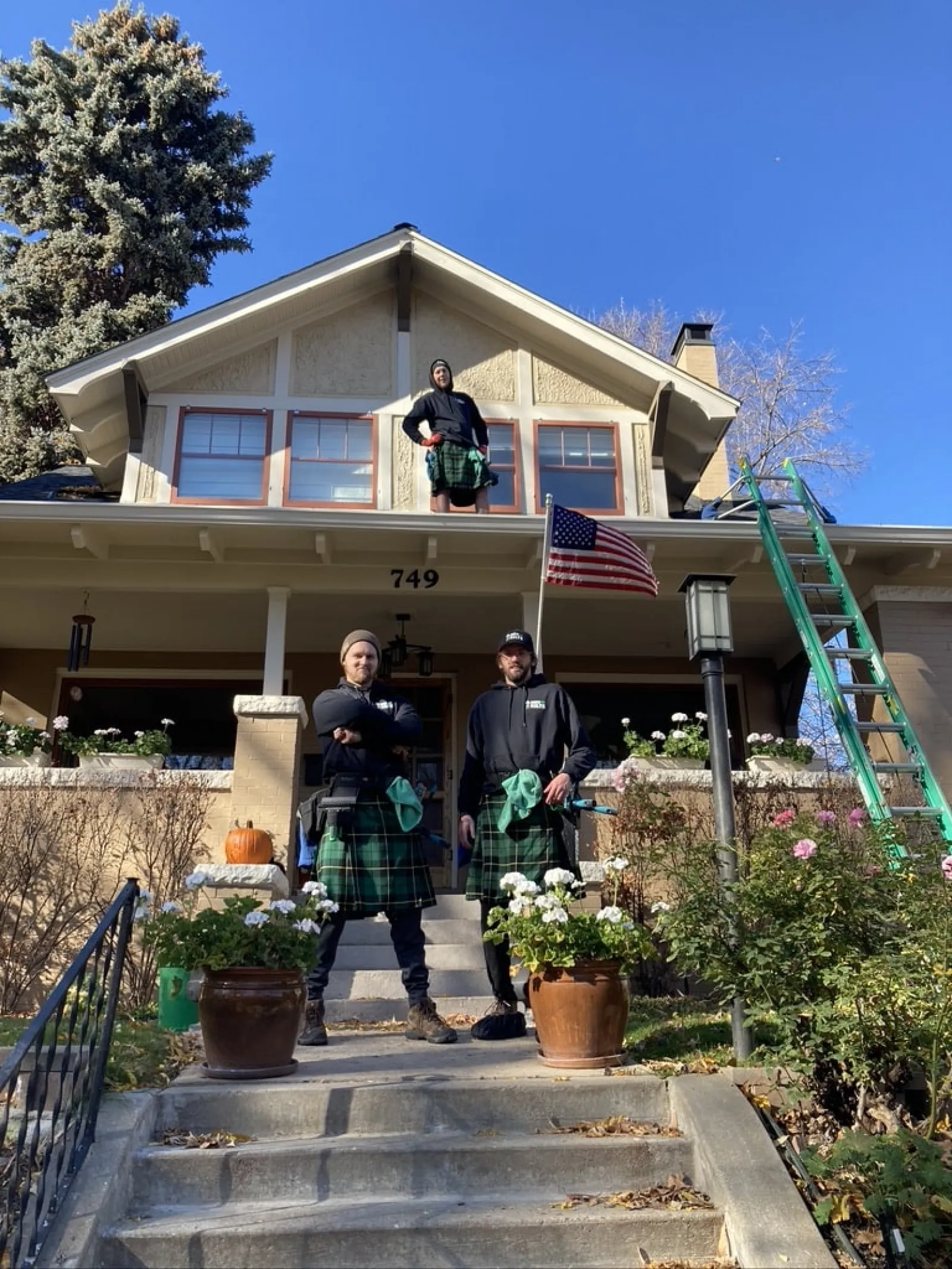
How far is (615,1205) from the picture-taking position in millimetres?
2963

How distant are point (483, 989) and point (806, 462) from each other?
57.3ft

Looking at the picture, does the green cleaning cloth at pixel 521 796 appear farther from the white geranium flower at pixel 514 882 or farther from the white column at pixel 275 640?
the white column at pixel 275 640

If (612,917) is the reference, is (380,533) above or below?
above

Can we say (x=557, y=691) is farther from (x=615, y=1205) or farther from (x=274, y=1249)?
(x=274, y=1249)

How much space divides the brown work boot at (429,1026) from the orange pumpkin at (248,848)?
247 cm

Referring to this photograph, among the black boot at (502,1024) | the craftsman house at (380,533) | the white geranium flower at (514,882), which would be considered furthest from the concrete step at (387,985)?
the craftsman house at (380,533)

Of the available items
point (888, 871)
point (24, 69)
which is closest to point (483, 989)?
point (888, 871)

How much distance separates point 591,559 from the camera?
292 inches

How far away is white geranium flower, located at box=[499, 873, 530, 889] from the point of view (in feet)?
12.9

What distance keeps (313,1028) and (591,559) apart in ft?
13.5

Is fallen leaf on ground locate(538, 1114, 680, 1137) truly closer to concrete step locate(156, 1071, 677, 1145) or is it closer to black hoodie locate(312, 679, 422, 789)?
concrete step locate(156, 1071, 677, 1145)

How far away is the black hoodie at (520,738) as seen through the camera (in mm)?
4629

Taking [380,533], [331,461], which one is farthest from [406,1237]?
[331,461]

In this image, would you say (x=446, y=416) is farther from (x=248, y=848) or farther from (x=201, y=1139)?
(x=201, y=1139)
